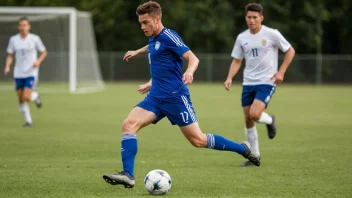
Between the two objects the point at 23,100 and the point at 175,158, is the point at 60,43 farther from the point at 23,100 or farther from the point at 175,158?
the point at 175,158

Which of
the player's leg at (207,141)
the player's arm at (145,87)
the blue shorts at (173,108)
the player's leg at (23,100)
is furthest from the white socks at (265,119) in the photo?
the player's leg at (23,100)

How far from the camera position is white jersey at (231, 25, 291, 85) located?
1045 cm

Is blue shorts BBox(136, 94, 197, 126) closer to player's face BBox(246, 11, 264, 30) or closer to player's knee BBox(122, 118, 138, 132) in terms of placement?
player's knee BBox(122, 118, 138, 132)

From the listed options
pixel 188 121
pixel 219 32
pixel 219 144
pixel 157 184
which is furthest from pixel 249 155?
pixel 219 32

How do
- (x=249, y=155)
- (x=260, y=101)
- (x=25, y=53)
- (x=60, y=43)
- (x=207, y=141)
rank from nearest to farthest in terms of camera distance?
(x=207, y=141) < (x=249, y=155) < (x=260, y=101) < (x=25, y=53) < (x=60, y=43)

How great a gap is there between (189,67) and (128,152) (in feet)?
3.69

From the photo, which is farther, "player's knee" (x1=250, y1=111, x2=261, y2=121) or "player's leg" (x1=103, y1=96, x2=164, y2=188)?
"player's knee" (x1=250, y1=111, x2=261, y2=121)

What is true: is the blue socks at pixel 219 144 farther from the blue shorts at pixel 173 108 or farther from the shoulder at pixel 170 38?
the shoulder at pixel 170 38

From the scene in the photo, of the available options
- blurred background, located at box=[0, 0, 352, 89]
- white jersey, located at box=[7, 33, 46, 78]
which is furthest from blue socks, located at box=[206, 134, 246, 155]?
blurred background, located at box=[0, 0, 352, 89]

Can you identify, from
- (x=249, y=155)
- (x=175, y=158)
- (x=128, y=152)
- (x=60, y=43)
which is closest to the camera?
(x=128, y=152)

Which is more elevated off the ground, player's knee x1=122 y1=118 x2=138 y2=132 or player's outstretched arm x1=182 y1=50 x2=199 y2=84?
player's outstretched arm x1=182 y1=50 x2=199 y2=84

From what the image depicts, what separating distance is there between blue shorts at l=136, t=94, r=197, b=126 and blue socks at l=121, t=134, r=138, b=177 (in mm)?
394

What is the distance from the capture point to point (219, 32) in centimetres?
4400

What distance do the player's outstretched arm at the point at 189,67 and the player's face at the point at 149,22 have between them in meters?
0.44
